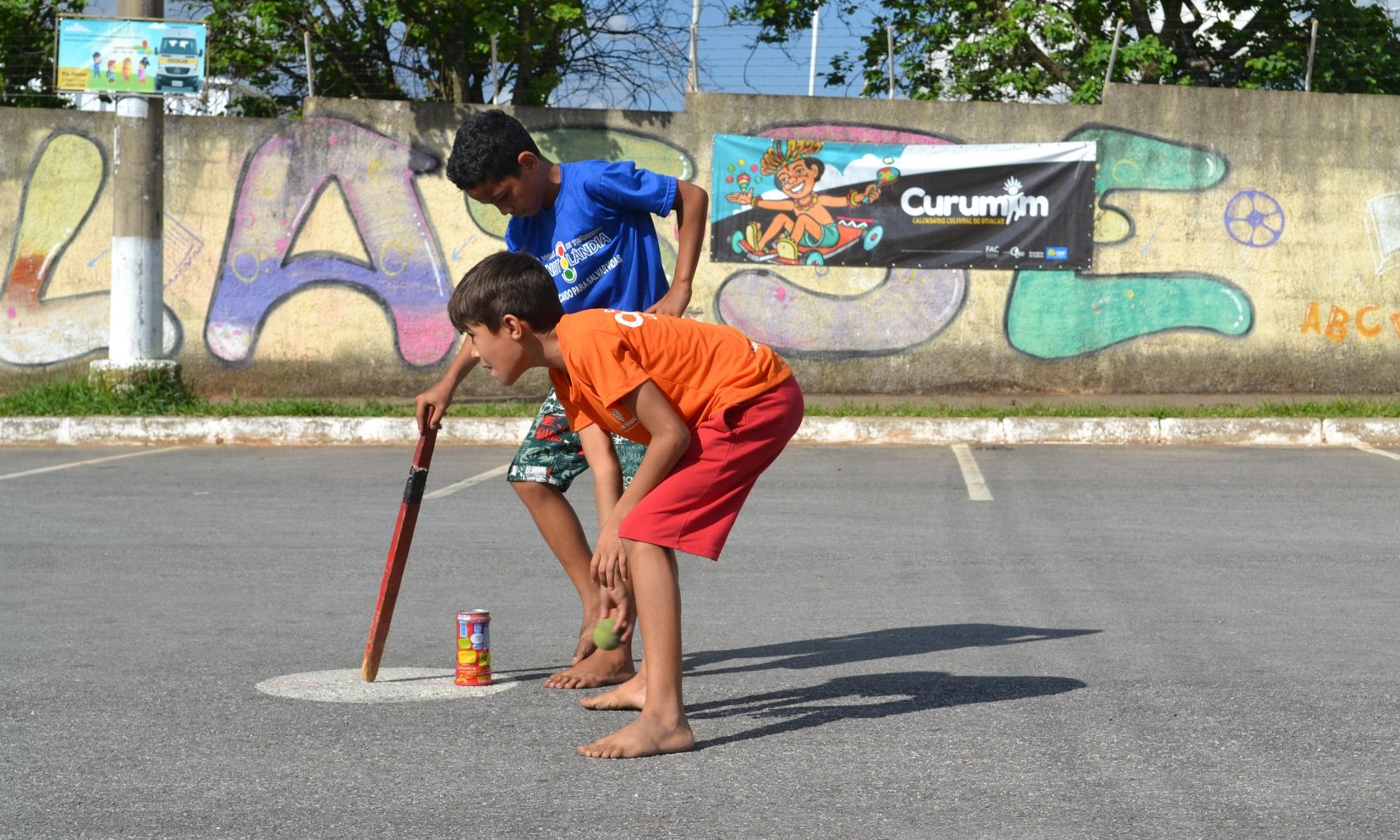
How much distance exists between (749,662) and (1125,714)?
1186 mm

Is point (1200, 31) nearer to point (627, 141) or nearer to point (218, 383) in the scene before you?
point (627, 141)

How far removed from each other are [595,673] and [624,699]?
301 mm

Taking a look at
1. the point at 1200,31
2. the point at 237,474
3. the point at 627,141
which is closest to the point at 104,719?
the point at 237,474

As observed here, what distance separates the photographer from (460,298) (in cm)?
371

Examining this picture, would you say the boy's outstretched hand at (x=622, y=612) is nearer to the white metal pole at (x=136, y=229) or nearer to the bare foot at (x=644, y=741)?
the bare foot at (x=644, y=741)

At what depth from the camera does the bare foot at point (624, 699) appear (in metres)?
4.02

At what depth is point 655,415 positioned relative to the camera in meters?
3.50

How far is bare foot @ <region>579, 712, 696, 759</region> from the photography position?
3525mm

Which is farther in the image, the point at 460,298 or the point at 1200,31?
the point at 1200,31

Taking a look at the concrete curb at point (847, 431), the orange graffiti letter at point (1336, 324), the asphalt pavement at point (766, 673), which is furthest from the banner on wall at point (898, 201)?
the asphalt pavement at point (766, 673)

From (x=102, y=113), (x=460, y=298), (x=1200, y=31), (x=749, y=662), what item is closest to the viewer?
(x=460, y=298)

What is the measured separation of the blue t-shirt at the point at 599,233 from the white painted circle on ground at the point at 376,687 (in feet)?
3.68

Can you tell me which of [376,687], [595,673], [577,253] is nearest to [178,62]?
[577,253]

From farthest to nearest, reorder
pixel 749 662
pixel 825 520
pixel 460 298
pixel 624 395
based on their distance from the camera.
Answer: pixel 825 520 < pixel 749 662 < pixel 460 298 < pixel 624 395
